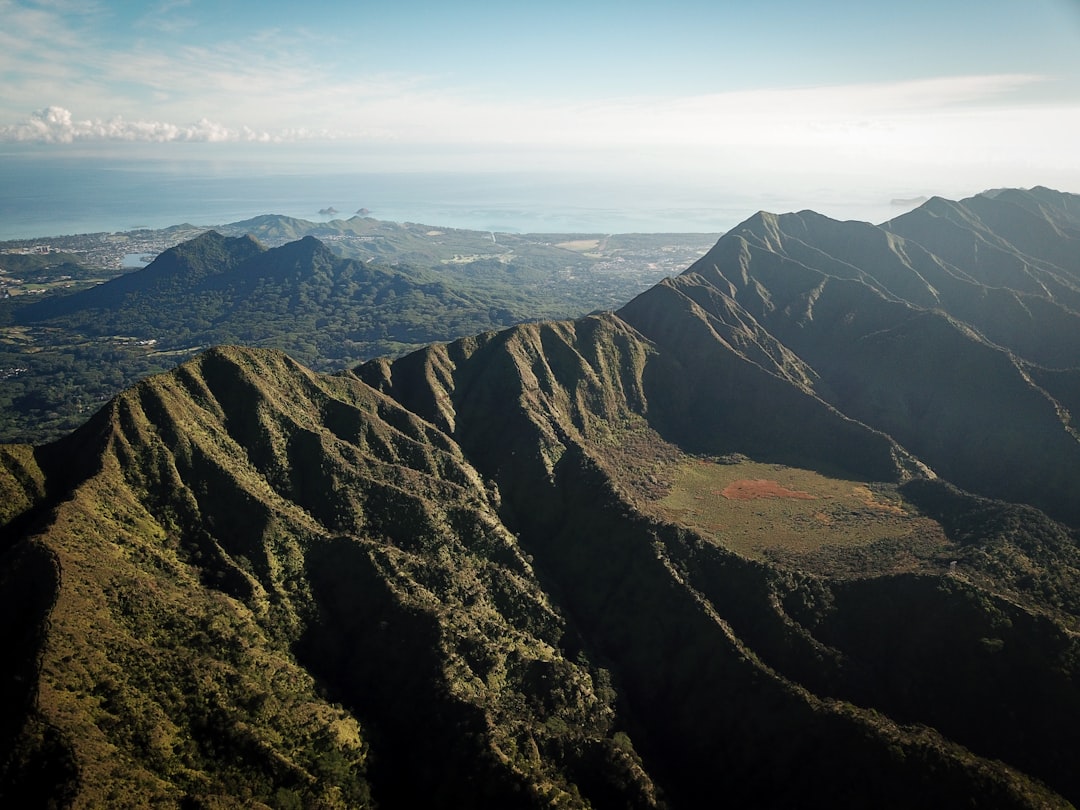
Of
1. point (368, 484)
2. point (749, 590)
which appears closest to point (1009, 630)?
point (749, 590)

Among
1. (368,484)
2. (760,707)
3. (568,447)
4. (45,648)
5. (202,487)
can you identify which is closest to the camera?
(45,648)

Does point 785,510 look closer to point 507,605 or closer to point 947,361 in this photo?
point 507,605

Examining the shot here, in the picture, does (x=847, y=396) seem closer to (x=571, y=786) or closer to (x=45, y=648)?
(x=571, y=786)

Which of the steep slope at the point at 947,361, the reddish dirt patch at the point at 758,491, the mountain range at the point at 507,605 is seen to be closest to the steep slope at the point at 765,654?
the mountain range at the point at 507,605

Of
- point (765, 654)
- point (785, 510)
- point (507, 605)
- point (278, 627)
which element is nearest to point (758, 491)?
point (785, 510)

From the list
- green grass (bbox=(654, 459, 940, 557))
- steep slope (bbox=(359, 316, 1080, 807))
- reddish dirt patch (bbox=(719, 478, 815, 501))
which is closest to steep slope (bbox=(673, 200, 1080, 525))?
green grass (bbox=(654, 459, 940, 557))
